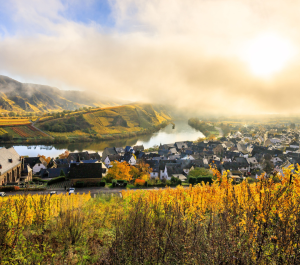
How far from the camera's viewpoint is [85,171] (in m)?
30.1

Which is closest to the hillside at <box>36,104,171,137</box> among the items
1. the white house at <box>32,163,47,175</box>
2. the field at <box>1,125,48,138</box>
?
the field at <box>1,125,48,138</box>

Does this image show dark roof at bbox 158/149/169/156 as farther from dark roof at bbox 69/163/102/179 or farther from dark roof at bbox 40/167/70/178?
dark roof at bbox 69/163/102/179

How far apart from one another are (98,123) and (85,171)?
→ 11803 centimetres

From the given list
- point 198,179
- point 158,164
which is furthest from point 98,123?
point 198,179

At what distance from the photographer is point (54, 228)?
336 inches

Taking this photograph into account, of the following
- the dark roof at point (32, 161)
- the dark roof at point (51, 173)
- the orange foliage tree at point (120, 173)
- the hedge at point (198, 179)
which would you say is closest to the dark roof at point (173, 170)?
the hedge at point (198, 179)

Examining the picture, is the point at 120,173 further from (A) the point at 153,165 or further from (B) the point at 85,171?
(A) the point at 153,165

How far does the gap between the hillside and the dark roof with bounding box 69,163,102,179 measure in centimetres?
7612

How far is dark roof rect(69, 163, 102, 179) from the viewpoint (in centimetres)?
2956

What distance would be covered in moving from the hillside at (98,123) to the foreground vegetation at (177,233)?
99.9 meters

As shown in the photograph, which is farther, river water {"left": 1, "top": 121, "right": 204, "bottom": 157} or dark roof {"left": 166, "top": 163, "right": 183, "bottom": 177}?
river water {"left": 1, "top": 121, "right": 204, "bottom": 157}

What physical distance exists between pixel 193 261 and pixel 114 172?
29.8 metres

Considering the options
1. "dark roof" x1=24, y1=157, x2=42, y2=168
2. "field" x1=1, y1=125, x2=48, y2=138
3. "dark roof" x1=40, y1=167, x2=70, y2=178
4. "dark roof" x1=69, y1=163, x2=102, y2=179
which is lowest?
"dark roof" x1=40, y1=167, x2=70, y2=178

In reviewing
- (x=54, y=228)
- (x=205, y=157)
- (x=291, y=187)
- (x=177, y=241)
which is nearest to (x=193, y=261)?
(x=177, y=241)
